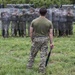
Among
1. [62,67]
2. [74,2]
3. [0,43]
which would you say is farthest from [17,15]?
[74,2]

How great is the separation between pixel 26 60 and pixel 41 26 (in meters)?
2.44

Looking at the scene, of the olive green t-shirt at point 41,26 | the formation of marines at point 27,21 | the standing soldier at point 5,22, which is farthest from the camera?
the formation of marines at point 27,21

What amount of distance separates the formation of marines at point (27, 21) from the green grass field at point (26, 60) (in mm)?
4112

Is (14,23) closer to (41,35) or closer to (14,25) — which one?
(14,25)

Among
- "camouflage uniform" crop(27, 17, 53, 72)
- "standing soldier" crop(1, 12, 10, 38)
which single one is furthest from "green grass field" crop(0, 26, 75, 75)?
"standing soldier" crop(1, 12, 10, 38)

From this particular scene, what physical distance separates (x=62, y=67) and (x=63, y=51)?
3.20 m

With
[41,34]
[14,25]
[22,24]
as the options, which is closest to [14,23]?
[14,25]

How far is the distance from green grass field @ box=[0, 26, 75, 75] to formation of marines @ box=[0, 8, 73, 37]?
411 cm

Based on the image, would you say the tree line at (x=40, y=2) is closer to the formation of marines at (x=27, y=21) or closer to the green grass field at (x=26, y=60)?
the formation of marines at (x=27, y=21)

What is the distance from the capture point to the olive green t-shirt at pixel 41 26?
9078mm

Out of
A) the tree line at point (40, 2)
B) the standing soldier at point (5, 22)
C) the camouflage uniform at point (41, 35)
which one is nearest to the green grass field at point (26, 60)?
the camouflage uniform at point (41, 35)

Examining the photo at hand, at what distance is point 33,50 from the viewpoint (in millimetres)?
9336

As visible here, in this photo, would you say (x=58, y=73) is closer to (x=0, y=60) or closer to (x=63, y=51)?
(x=0, y=60)

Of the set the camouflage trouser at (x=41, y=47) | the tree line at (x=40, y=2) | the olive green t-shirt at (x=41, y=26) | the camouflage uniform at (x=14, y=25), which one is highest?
the olive green t-shirt at (x=41, y=26)
